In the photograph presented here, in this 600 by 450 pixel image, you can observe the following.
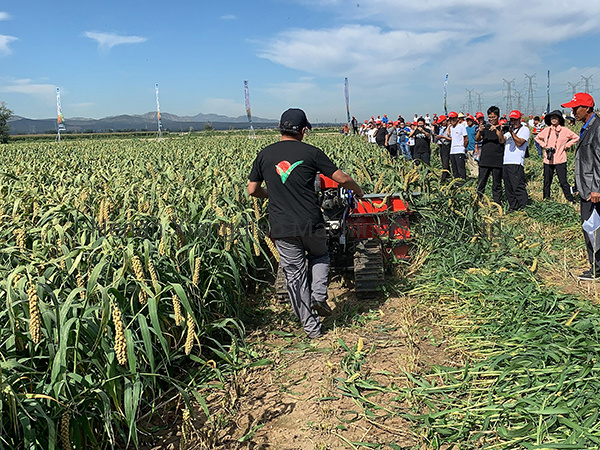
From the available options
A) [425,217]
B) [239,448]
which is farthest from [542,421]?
[425,217]

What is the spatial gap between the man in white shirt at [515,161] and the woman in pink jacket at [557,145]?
2.47 ft

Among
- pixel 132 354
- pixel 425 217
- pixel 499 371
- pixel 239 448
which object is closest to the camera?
pixel 132 354

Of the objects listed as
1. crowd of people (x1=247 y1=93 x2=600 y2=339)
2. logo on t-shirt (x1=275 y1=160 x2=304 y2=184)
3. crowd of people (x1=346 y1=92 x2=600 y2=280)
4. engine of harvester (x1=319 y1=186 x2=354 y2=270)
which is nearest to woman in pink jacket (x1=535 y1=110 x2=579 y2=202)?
crowd of people (x1=346 y1=92 x2=600 y2=280)

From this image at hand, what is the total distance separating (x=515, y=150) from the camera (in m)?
8.43

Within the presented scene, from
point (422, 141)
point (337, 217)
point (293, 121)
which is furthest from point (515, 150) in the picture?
point (293, 121)

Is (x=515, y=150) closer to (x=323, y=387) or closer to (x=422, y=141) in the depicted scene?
(x=422, y=141)

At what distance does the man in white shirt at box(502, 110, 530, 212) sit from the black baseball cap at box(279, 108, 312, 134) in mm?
5563

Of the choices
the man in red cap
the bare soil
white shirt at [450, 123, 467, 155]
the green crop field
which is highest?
white shirt at [450, 123, 467, 155]

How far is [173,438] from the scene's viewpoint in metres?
2.87

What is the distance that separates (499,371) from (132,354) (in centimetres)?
232

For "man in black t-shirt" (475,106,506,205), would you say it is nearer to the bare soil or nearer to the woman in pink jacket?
the woman in pink jacket

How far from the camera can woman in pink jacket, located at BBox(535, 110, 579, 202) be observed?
8734 mm

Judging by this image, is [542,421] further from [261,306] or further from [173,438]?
[261,306]

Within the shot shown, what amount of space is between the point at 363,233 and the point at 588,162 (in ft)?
8.18
